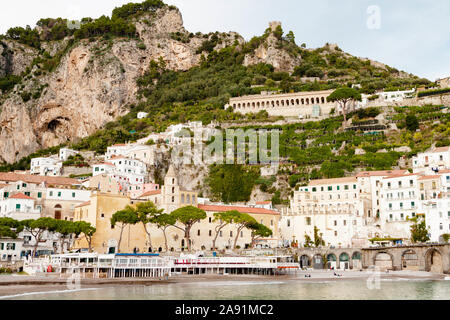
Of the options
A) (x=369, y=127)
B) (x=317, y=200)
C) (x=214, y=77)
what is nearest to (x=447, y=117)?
(x=369, y=127)

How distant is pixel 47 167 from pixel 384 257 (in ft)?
205

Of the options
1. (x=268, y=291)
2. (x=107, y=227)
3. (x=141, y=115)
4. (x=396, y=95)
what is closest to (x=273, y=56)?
(x=141, y=115)

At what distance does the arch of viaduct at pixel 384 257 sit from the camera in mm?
56875

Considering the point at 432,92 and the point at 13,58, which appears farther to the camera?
the point at 13,58

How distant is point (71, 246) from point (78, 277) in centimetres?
1858

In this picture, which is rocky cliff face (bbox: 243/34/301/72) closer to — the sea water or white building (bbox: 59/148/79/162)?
white building (bbox: 59/148/79/162)

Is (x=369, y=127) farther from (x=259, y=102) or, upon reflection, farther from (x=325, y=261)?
(x=325, y=261)

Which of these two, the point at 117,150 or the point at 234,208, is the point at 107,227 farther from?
the point at 117,150

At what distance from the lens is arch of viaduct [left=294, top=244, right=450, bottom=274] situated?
56875 mm

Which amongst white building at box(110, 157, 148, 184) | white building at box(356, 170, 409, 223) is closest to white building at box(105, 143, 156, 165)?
white building at box(110, 157, 148, 184)

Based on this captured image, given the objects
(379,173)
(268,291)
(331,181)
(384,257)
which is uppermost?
(379,173)

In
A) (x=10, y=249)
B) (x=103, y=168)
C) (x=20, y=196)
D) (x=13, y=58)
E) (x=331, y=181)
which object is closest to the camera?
(x=10, y=249)

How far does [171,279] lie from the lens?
51.6 m

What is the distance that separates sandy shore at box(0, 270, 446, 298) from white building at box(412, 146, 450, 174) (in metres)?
19.5
